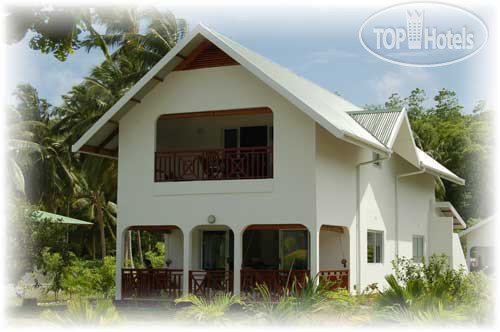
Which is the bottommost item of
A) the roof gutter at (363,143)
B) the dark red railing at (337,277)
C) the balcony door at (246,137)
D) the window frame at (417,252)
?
the dark red railing at (337,277)

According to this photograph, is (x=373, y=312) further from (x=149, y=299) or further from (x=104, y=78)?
(x=104, y=78)

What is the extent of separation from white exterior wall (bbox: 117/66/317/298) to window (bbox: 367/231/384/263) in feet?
16.6

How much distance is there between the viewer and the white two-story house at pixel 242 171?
20453mm

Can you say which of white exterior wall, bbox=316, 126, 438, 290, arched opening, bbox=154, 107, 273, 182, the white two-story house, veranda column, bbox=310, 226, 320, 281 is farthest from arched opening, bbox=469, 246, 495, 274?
veranda column, bbox=310, 226, 320, 281

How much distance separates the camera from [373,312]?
48.9 ft

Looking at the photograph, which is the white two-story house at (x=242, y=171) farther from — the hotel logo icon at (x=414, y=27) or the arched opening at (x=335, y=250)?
the hotel logo icon at (x=414, y=27)

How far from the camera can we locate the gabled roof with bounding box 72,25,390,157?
19.5 metres

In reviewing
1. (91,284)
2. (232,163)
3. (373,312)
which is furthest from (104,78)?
(373,312)

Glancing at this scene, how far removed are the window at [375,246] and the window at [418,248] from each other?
3.61 meters

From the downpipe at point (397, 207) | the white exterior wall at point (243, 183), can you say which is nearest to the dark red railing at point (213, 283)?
the white exterior wall at point (243, 183)

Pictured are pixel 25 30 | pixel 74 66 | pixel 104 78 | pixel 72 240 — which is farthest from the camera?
pixel 72 240

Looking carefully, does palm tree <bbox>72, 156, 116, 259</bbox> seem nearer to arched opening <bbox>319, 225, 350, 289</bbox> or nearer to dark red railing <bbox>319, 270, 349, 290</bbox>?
arched opening <bbox>319, 225, 350, 289</bbox>

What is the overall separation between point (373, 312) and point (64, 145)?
87.6 feet

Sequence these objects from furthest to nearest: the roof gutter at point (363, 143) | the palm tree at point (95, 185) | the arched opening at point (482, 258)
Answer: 1. the arched opening at point (482, 258)
2. the palm tree at point (95, 185)
3. the roof gutter at point (363, 143)
